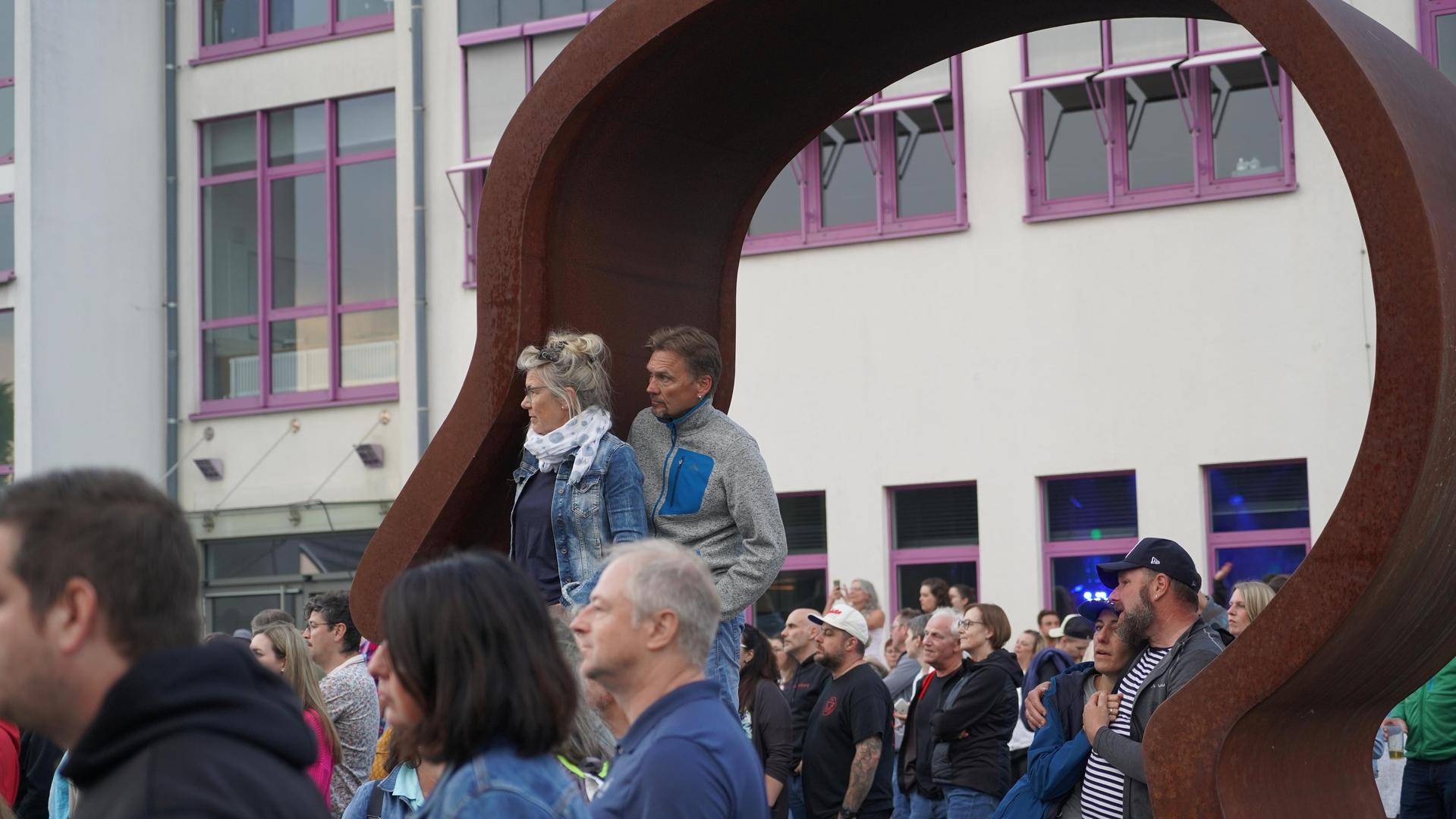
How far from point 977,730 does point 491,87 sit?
44.9ft

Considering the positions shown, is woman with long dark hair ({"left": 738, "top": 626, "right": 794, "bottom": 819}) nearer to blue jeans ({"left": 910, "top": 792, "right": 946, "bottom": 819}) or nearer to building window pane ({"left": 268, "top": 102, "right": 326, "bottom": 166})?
blue jeans ({"left": 910, "top": 792, "right": 946, "bottom": 819})

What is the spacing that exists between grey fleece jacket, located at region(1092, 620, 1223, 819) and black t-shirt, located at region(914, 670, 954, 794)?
12.4ft

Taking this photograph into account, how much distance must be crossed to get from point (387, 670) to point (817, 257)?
17042mm

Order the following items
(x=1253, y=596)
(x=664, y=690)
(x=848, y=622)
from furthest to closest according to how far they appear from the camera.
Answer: (x=848, y=622), (x=1253, y=596), (x=664, y=690)

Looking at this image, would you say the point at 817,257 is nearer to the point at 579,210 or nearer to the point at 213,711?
the point at 579,210

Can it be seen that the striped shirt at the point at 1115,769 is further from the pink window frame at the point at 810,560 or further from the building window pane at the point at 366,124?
the building window pane at the point at 366,124

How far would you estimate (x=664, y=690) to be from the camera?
3941 millimetres

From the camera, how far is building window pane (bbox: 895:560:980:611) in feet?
64.3

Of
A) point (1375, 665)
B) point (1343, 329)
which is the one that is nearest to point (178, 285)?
point (1343, 329)

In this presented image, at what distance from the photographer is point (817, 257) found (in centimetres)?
2012

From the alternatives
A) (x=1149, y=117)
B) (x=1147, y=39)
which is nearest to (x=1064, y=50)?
(x=1147, y=39)

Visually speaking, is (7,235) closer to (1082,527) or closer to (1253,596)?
(1082,527)

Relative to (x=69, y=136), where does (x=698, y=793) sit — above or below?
below

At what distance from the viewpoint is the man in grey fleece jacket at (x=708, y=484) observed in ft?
19.8
